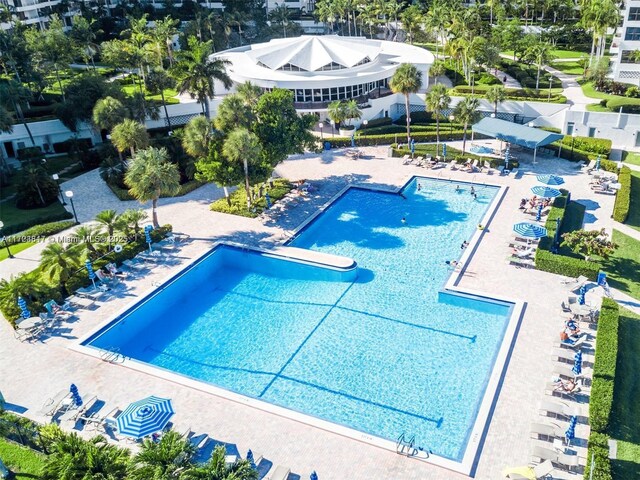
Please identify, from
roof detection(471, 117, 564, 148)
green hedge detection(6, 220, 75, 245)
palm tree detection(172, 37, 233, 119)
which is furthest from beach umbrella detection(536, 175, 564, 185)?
green hedge detection(6, 220, 75, 245)

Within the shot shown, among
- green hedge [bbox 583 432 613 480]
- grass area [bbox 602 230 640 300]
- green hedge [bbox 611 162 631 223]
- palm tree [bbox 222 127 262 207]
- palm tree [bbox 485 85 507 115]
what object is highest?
palm tree [bbox 222 127 262 207]

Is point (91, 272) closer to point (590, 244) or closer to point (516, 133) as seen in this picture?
point (590, 244)

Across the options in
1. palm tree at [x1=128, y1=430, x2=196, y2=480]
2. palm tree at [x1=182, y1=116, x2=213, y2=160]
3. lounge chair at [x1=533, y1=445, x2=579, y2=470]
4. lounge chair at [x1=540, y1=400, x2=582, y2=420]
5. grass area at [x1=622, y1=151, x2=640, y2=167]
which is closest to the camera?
palm tree at [x1=128, y1=430, x2=196, y2=480]

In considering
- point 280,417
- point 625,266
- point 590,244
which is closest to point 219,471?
point 280,417

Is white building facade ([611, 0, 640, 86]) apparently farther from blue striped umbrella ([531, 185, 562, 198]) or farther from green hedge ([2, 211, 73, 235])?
green hedge ([2, 211, 73, 235])

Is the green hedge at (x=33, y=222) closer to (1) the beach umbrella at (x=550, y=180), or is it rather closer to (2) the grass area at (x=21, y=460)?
(2) the grass area at (x=21, y=460)

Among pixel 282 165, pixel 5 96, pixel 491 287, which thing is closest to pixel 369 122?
pixel 282 165
